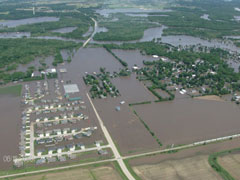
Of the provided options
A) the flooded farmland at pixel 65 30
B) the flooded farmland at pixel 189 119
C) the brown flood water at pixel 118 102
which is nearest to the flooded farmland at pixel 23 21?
the flooded farmland at pixel 65 30

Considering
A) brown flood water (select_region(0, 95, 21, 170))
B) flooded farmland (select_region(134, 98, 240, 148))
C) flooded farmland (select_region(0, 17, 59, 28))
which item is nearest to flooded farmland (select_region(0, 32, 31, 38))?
flooded farmland (select_region(0, 17, 59, 28))

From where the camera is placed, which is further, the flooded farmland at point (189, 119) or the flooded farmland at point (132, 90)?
the flooded farmland at point (132, 90)

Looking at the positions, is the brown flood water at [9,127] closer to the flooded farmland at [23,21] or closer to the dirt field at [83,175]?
the dirt field at [83,175]

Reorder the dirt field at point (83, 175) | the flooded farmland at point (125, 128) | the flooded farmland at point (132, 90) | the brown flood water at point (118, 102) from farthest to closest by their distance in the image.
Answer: the flooded farmland at point (132, 90) → the brown flood water at point (118, 102) → the flooded farmland at point (125, 128) → the dirt field at point (83, 175)

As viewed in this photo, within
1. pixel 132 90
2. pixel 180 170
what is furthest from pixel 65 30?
pixel 180 170

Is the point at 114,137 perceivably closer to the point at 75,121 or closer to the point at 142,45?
the point at 75,121

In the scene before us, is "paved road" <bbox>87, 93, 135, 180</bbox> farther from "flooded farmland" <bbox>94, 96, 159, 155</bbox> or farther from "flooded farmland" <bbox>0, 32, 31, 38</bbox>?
"flooded farmland" <bbox>0, 32, 31, 38</bbox>

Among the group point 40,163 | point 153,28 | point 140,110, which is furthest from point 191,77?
point 153,28

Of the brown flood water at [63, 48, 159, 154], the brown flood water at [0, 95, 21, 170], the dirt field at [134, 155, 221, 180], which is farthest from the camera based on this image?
the brown flood water at [63, 48, 159, 154]
